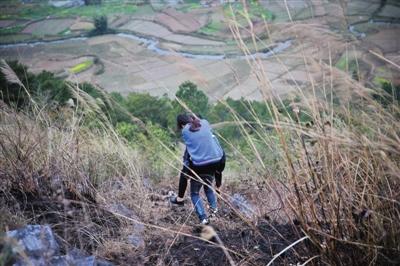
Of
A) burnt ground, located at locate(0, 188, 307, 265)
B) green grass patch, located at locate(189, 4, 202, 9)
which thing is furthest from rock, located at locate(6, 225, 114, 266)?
green grass patch, located at locate(189, 4, 202, 9)

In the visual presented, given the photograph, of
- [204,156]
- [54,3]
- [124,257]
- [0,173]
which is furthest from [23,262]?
[54,3]

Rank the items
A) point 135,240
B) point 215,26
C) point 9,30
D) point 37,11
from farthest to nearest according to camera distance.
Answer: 1. point 37,11
2. point 215,26
3. point 9,30
4. point 135,240

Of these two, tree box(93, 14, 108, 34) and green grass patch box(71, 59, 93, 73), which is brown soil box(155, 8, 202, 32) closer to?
tree box(93, 14, 108, 34)

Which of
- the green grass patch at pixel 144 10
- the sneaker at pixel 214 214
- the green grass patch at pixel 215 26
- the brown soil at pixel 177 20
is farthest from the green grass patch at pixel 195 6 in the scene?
the sneaker at pixel 214 214

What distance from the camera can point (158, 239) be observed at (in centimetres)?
235

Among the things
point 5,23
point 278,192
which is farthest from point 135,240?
point 5,23

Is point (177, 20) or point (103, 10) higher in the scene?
point (103, 10)

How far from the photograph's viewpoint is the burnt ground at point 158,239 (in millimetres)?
2004

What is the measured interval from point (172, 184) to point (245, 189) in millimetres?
836

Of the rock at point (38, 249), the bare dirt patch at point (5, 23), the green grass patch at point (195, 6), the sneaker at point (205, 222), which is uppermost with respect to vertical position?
the rock at point (38, 249)

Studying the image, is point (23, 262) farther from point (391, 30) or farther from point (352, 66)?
point (391, 30)

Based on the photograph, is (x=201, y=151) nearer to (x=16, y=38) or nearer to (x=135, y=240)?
(x=135, y=240)

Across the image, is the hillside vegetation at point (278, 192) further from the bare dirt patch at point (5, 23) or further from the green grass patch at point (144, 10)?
the green grass patch at point (144, 10)

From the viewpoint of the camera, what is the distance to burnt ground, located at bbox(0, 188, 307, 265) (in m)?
2.00
